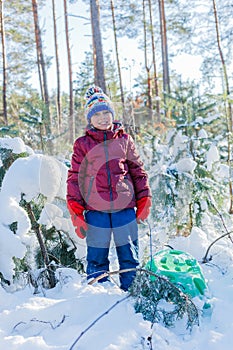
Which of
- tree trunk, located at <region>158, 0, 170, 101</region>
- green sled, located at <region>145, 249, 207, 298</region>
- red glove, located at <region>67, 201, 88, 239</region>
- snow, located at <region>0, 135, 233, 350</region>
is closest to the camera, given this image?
snow, located at <region>0, 135, 233, 350</region>

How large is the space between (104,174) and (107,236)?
16.8 inches

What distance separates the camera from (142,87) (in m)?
15.0

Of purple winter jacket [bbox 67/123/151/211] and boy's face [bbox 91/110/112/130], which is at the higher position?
boy's face [bbox 91/110/112/130]

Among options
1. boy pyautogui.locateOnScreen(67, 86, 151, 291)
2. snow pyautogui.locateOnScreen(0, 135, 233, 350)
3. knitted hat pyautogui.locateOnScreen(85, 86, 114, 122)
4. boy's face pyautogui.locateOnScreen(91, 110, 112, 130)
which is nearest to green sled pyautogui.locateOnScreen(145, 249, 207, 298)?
snow pyautogui.locateOnScreen(0, 135, 233, 350)

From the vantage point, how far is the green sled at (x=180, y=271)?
2043 millimetres

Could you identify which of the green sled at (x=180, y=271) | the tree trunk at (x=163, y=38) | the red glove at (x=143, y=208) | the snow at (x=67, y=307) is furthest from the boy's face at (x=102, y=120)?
the tree trunk at (x=163, y=38)

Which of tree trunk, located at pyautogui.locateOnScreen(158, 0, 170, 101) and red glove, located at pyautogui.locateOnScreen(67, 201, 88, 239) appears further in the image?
tree trunk, located at pyautogui.locateOnScreen(158, 0, 170, 101)

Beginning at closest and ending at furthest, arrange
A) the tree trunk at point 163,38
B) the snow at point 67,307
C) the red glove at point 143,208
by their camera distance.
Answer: the snow at point 67,307
the red glove at point 143,208
the tree trunk at point 163,38

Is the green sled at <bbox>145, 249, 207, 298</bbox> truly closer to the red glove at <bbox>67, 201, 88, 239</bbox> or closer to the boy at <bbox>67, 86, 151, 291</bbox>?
the boy at <bbox>67, 86, 151, 291</bbox>

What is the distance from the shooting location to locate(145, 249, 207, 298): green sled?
6.70 ft

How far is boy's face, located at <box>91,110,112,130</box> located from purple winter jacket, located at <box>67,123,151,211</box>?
0.04 metres

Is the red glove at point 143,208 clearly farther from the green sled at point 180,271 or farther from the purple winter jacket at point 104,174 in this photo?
the green sled at point 180,271

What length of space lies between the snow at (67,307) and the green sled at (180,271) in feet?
0.31

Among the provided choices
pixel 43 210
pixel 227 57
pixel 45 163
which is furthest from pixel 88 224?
pixel 227 57
